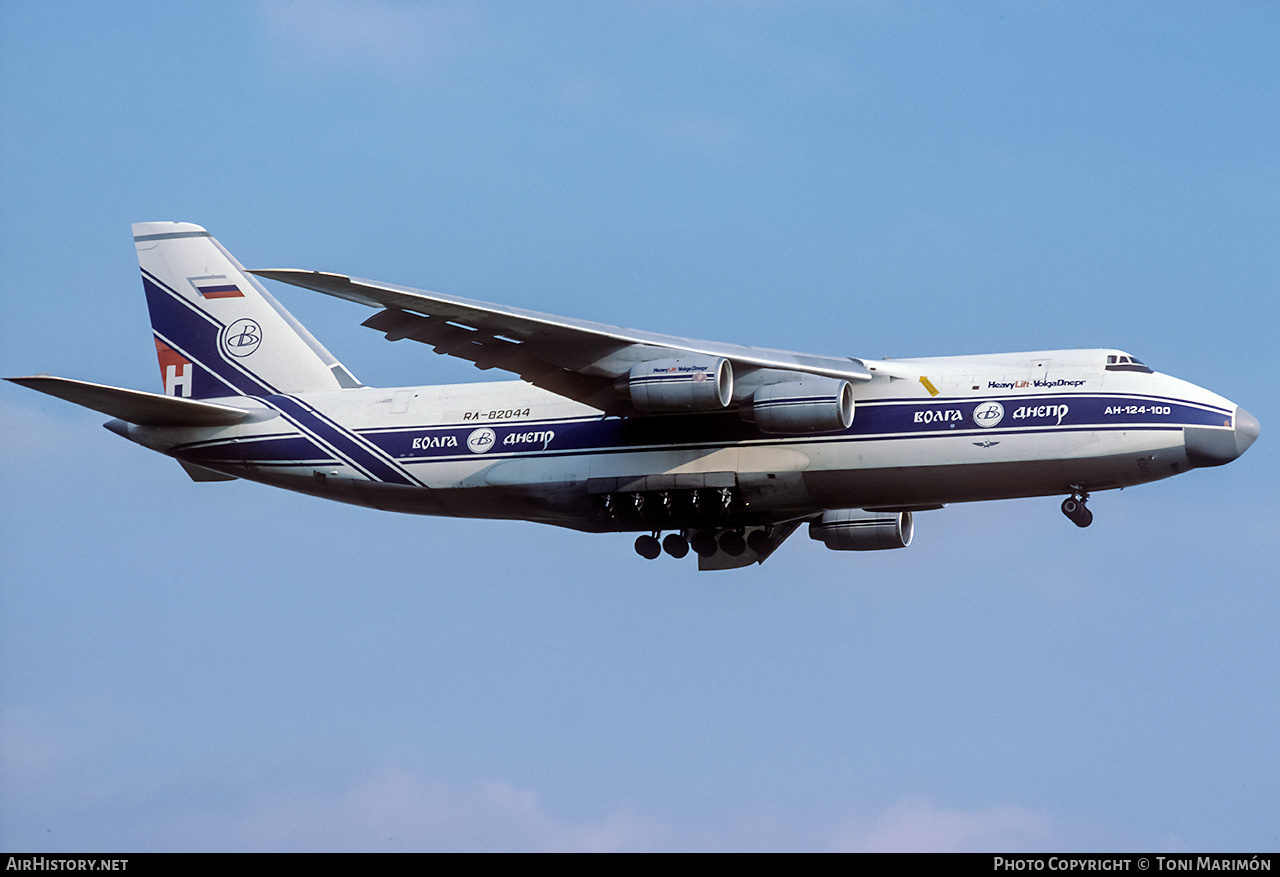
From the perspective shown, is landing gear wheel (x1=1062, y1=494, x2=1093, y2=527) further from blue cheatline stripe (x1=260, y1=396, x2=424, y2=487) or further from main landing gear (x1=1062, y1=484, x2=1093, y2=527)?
blue cheatline stripe (x1=260, y1=396, x2=424, y2=487)

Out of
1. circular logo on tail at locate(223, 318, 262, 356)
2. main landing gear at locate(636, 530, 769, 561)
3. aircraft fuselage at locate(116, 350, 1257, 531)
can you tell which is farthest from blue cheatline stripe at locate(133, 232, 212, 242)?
main landing gear at locate(636, 530, 769, 561)

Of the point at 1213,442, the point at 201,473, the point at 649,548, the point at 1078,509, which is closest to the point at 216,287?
the point at 201,473

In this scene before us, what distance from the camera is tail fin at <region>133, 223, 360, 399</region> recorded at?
23.2 metres

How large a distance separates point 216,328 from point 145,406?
7.72 ft

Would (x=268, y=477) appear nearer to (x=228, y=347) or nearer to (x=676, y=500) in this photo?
(x=228, y=347)

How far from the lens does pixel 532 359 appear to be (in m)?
19.9

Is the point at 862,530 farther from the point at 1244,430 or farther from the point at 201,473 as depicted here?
the point at 201,473

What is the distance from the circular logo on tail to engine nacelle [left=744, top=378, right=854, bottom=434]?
7.85 meters

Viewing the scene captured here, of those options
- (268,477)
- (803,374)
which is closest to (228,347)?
(268,477)

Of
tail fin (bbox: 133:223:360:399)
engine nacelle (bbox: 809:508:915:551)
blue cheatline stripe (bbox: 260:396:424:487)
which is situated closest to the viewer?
blue cheatline stripe (bbox: 260:396:424:487)

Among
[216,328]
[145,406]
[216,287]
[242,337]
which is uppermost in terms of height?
[216,287]

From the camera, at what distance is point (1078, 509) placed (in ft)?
63.8

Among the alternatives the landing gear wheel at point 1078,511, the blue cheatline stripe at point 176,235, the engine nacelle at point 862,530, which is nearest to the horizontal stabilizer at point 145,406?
the blue cheatline stripe at point 176,235

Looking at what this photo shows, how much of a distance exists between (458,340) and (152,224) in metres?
7.04
